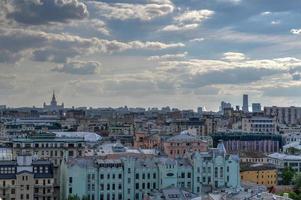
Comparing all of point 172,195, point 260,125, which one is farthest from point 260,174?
point 260,125

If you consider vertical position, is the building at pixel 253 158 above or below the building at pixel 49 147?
below

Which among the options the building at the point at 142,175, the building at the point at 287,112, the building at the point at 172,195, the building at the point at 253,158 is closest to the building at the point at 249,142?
the building at the point at 253,158

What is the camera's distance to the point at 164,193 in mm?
47844

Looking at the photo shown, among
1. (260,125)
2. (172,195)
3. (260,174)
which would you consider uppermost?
(260,125)

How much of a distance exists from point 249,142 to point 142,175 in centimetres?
4987

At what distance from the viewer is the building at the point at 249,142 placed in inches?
3895

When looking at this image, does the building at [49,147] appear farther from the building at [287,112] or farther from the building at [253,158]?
the building at [287,112]

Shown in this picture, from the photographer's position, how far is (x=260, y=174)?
6531 cm

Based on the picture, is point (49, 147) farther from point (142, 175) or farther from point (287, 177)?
point (287, 177)

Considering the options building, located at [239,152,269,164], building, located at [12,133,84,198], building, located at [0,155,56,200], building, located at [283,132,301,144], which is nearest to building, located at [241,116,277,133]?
building, located at [283,132,301,144]

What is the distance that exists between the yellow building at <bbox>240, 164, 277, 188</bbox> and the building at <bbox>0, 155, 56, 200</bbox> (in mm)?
20187

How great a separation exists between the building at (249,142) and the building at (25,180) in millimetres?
48535

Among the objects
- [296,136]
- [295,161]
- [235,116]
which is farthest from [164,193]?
[235,116]

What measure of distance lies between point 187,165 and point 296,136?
5893 centimetres
